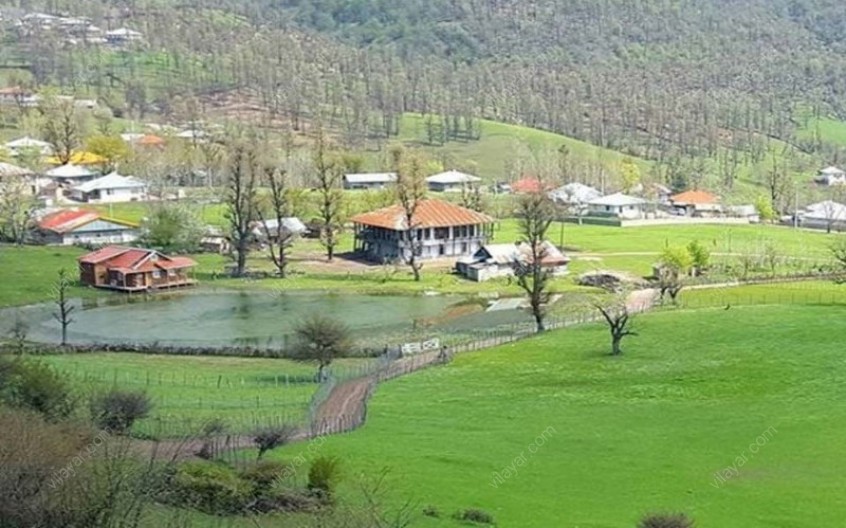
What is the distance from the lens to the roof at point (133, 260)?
72.4 metres

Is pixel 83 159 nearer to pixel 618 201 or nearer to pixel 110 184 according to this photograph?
pixel 110 184

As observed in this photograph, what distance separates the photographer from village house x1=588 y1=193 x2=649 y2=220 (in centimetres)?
11106

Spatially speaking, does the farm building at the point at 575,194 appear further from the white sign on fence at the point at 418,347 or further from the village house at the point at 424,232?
the white sign on fence at the point at 418,347

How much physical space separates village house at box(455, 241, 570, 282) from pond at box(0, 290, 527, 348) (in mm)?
6798

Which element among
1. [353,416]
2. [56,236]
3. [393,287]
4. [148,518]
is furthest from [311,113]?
[148,518]

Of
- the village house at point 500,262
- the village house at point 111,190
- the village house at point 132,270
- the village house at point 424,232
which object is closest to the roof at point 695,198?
the village house at point 424,232

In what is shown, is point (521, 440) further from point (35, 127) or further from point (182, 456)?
point (35, 127)

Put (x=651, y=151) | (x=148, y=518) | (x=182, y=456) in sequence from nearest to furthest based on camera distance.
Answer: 1. (x=148, y=518)
2. (x=182, y=456)
3. (x=651, y=151)

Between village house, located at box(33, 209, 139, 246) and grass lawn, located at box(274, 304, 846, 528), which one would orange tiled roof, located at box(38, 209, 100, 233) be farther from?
grass lawn, located at box(274, 304, 846, 528)

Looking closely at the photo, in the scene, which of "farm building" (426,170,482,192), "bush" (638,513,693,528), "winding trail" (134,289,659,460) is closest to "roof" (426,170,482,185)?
"farm building" (426,170,482,192)

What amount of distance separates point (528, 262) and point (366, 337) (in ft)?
55.6

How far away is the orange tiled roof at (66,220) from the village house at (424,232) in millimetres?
20883

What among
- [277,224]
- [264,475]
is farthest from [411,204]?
[264,475]

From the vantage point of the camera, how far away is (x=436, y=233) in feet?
277
